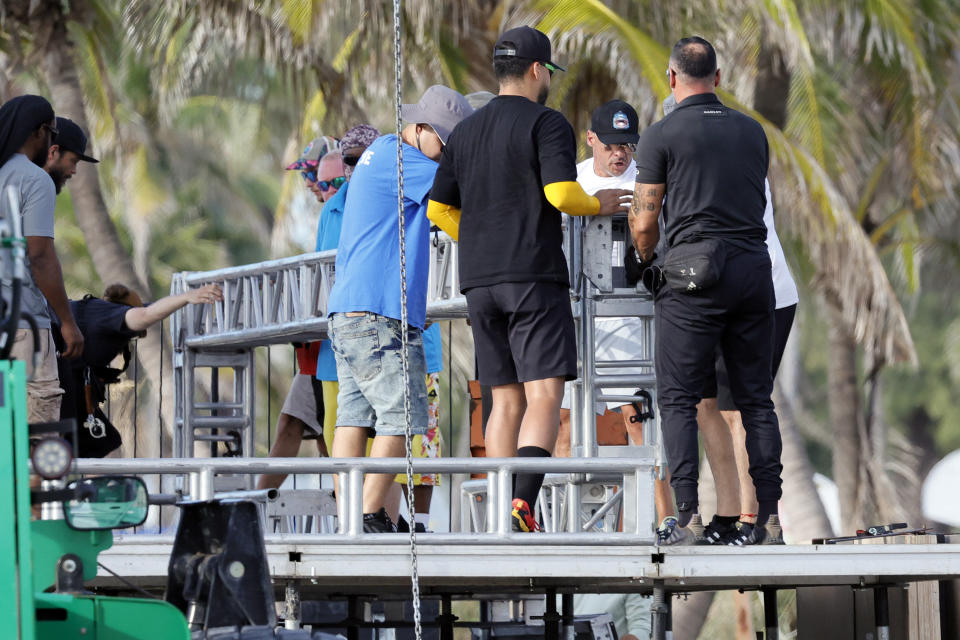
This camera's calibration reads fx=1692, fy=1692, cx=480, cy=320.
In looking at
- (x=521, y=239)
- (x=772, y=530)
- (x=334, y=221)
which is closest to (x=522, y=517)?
(x=772, y=530)

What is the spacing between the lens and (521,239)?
666 cm

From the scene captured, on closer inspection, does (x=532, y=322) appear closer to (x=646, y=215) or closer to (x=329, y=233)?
(x=646, y=215)

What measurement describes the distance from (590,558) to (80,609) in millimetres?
2644

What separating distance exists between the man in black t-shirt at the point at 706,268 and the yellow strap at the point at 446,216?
78 cm

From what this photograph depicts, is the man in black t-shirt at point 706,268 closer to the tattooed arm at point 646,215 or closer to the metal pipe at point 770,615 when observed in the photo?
the tattooed arm at point 646,215

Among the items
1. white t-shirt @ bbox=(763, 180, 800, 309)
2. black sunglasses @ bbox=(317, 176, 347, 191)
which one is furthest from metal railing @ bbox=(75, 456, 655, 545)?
black sunglasses @ bbox=(317, 176, 347, 191)

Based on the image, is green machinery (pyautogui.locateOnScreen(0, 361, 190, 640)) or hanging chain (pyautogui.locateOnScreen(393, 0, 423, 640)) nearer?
green machinery (pyautogui.locateOnScreen(0, 361, 190, 640))

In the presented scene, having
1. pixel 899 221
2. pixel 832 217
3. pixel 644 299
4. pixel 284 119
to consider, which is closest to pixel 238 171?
pixel 284 119

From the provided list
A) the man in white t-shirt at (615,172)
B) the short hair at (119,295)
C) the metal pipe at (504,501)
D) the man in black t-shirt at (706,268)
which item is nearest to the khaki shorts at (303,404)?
the short hair at (119,295)

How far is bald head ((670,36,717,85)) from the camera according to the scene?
6.56 m

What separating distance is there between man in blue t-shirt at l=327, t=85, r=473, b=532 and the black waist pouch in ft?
3.80

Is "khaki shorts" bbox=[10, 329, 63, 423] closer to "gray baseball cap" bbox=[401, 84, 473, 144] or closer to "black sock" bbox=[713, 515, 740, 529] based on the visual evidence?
"gray baseball cap" bbox=[401, 84, 473, 144]

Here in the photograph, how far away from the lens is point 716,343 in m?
6.59

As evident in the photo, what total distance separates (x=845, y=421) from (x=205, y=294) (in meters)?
14.1
